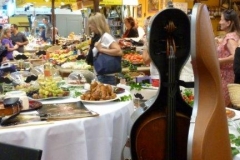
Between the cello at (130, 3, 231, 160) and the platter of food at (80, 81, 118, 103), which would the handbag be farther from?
the cello at (130, 3, 231, 160)

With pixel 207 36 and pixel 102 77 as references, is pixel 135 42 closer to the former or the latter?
pixel 102 77

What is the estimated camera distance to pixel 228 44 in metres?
4.06

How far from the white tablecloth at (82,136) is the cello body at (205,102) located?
801mm

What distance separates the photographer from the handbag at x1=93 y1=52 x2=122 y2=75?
174 inches

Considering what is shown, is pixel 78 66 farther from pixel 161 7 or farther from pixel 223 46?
pixel 161 7

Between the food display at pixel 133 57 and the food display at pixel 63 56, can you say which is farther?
the food display at pixel 63 56

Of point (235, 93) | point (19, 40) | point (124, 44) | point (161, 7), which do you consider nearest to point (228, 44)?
point (235, 93)

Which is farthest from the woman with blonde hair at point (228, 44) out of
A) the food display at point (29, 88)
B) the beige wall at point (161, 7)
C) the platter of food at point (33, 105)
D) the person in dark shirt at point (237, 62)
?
the beige wall at point (161, 7)

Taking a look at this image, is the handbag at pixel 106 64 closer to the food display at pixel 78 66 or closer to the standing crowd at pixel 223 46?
the standing crowd at pixel 223 46

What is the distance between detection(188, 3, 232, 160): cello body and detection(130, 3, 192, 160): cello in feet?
1.16

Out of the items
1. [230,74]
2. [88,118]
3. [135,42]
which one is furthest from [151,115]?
[135,42]

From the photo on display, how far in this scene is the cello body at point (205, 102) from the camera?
1586 mm

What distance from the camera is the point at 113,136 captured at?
8.27 ft

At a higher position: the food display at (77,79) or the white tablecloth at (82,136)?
the food display at (77,79)
